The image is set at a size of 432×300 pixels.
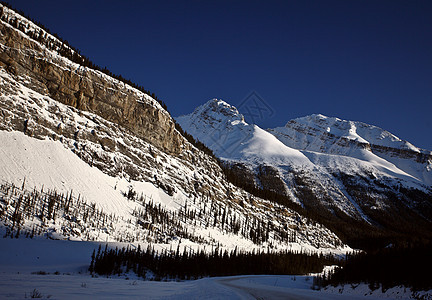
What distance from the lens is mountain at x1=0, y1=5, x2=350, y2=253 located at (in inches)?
2817

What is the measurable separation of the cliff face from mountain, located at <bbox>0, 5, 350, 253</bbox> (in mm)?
435

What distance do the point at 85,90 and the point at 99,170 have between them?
4039 centimetres

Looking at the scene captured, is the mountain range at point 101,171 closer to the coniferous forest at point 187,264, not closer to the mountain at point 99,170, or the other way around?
the mountain at point 99,170

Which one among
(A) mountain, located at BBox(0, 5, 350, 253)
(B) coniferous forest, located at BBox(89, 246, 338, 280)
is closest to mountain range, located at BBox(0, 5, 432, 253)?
(A) mountain, located at BBox(0, 5, 350, 253)

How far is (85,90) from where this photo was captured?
118 meters

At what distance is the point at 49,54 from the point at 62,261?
94.6m

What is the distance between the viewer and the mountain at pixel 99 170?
71562 mm

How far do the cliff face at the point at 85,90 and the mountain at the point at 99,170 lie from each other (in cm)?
44

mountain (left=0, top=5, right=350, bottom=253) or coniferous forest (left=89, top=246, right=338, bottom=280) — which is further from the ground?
mountain (left=0, top=5, right=350, bottom=253)

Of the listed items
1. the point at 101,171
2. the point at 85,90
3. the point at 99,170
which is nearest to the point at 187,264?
the point at 101,171

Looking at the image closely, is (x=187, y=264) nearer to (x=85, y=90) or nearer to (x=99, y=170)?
(x=99, y=170)

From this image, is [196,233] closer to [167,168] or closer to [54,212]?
[167,168]

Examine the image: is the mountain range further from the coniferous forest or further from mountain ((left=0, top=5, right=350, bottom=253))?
the coniferous forest

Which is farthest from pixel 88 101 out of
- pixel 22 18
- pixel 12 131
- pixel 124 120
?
pixel 22 18
